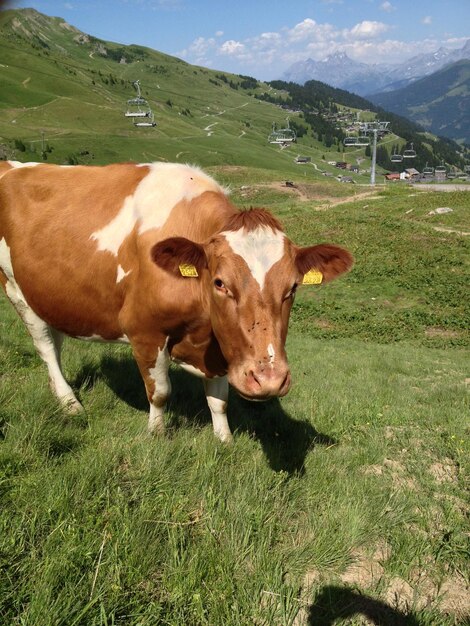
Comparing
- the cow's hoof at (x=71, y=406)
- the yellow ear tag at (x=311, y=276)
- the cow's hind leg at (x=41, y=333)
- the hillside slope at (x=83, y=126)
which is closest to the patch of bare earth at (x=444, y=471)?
the yellow ear tag at (x=311, y=276)

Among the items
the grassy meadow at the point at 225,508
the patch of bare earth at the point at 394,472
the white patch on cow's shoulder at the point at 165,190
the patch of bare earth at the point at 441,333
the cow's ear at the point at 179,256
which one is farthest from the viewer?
the patch of bare earth at the point at 441,333

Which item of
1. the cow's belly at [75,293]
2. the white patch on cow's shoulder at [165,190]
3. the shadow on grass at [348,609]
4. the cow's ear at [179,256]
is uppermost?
the white patch on cow's shoulder at [165,190]

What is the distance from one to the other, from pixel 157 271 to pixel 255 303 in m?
1.63

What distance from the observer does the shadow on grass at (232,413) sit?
5.09 meters

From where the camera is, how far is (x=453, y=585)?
3.44 metres

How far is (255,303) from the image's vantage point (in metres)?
3.95

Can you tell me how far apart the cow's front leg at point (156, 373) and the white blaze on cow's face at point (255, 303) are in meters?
1.47

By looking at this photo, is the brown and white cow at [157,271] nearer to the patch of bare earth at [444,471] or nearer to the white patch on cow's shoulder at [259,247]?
the white patch on cow's shoulder at [259,247]

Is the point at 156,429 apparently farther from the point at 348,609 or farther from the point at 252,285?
the point at 348,609

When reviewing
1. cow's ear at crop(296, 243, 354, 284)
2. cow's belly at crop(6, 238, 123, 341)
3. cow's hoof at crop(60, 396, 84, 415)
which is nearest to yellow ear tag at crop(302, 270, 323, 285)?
cow's ear at crop(296, 243, 354, 284)

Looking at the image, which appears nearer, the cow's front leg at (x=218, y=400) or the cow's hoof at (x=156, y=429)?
the cow's hoof at (x=156, y=429)

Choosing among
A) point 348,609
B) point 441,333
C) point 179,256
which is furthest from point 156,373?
point 441,333

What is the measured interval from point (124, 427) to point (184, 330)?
4.11ft

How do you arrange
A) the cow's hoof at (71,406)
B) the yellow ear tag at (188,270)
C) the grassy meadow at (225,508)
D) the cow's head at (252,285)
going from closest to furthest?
the grassy meadow at (225,508) → the cow's head at (252,285) → the yellow ear tag at (188,270) → the cow's hoof at (71,406)
